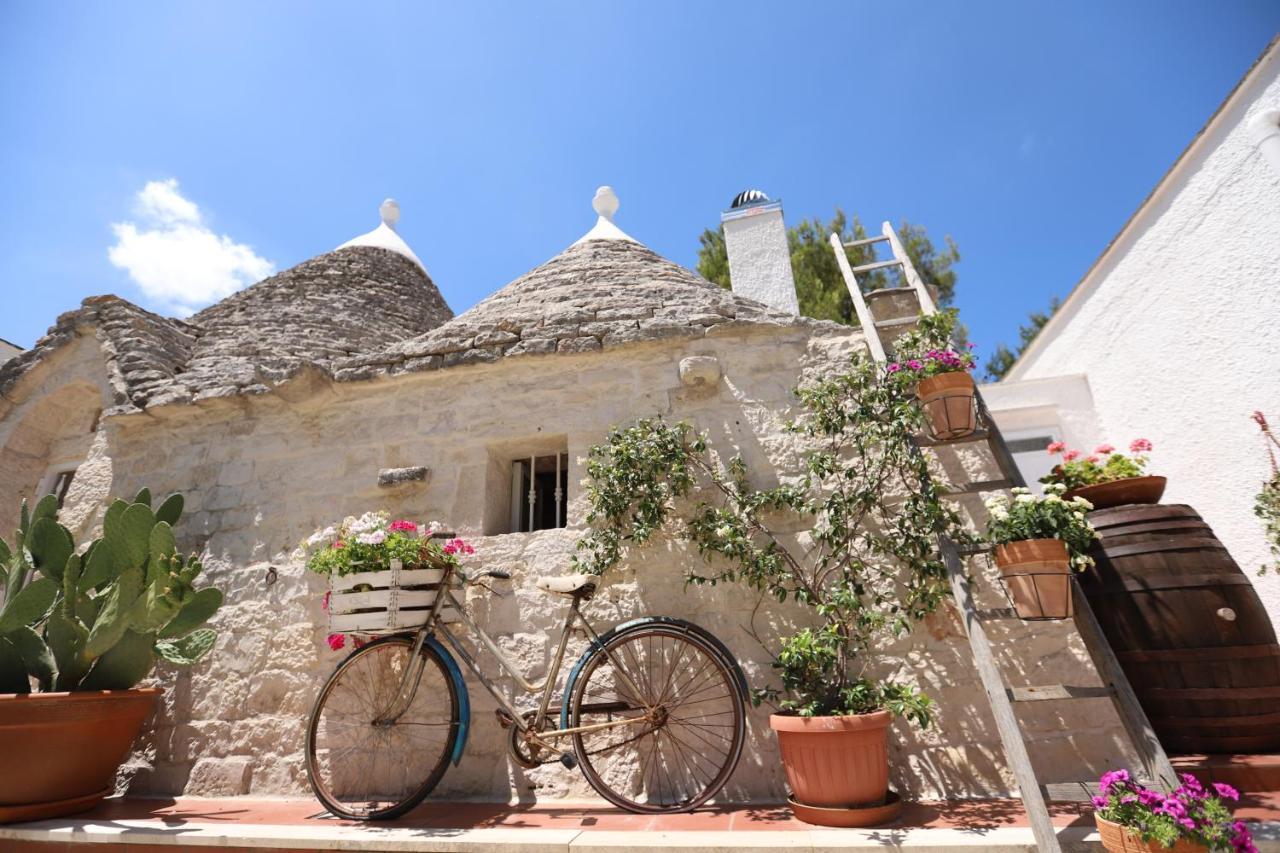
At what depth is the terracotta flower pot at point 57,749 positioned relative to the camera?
250cm

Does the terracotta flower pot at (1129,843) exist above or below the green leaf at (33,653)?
below

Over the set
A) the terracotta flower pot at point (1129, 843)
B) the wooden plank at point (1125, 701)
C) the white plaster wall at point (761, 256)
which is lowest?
the terracotta flower pot at point (1129, 843)

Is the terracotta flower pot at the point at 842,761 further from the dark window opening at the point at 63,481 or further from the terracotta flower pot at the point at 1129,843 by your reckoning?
the dark window opening at the point at 63,481

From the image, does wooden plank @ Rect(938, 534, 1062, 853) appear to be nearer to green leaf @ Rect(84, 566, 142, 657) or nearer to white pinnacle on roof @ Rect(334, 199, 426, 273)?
green leaf @ Rect(84, 566, 142, 657)

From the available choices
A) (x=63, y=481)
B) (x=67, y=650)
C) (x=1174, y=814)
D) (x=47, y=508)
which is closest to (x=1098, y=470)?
(x=1174, y=814)

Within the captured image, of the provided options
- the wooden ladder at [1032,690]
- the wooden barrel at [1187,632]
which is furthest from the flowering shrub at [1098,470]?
the wooden ladder at [1032,690]

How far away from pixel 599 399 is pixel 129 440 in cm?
345

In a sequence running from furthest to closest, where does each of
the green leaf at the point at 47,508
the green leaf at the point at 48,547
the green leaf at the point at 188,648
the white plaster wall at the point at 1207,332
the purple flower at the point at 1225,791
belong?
the white plaster wall at the point at 1207,332 < the green leaf at the point at 47,508 < the green leaf at the point at 48,547 < the green leaf at the point at 188,648 < the purple flower at the point at 1225,791

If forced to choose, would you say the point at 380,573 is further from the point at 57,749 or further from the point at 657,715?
the point at 57,749

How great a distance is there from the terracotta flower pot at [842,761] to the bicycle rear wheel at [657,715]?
0.32 m

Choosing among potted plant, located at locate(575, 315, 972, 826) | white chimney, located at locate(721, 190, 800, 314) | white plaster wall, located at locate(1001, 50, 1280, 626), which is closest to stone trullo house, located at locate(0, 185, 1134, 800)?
potted plant, located at locate(575, 315, 972, 826)

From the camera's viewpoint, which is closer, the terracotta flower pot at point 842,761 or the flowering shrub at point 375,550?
the terracotta flower pot at point 842,761

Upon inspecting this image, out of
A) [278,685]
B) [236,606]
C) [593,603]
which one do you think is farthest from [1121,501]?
[236,606]

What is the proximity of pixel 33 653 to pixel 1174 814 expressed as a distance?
433 cm
